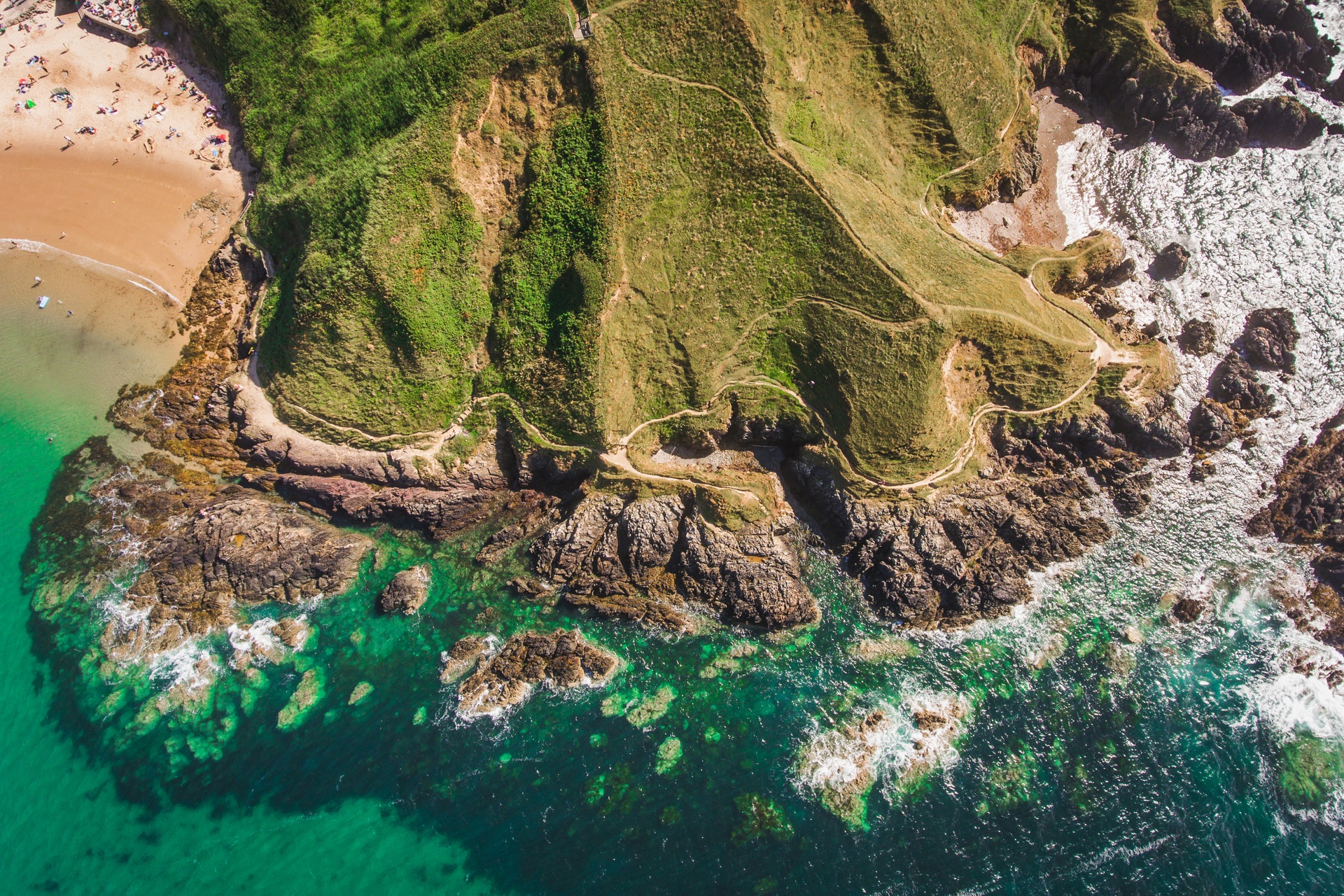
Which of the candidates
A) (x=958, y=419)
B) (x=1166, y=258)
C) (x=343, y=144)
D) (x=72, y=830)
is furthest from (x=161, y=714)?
(x=1166, y=258)

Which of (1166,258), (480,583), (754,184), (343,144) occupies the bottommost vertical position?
(480,583)

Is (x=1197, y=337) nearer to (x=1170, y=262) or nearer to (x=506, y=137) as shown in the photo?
(x=1170, y=262)

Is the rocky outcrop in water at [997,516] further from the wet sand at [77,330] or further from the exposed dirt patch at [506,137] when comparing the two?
the wet sand at [77,330]

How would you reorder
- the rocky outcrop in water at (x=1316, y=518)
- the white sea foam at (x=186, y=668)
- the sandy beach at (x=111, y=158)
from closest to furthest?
the white sea foam at (x=186, y=668) < the rocky outcrop in water at (x=1316, y=518) < the sandy beach at (x=111, y=158)

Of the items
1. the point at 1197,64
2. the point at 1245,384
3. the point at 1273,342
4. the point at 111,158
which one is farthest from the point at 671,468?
the point at 1197,64

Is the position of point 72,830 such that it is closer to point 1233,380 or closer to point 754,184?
point 754,184

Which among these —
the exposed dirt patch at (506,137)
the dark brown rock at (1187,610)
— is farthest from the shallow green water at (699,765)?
the exposed dirt patch at (506,137)
